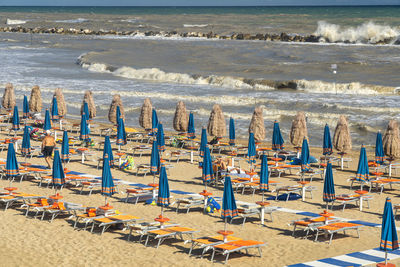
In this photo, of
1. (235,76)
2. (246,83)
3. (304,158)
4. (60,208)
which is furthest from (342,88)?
(60,208)

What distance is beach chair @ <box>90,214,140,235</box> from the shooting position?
13.5 m

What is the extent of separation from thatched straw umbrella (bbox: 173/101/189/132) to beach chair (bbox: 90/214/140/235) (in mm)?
9800

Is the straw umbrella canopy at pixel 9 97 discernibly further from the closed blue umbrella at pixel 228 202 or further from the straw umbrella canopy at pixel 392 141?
the closed blue umbrella at pixel 228 202

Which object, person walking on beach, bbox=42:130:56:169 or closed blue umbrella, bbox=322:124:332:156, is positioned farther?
closed blue umbrella, bbox=322:124:332:156

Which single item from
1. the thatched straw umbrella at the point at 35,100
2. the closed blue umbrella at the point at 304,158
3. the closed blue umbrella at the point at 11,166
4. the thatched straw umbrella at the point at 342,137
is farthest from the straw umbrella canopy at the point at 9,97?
the thatched straw umbrella at the point at 342,137

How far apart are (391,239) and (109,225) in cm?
591

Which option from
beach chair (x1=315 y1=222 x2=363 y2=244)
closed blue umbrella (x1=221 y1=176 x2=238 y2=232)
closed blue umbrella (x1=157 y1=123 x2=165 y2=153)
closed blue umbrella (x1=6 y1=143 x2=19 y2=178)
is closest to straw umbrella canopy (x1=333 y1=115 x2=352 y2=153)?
closed blue umbrella (x1=157 y1=123 x2=165 y2=153)

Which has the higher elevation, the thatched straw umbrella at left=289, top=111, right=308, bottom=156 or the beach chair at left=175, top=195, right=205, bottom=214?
the thatched straw umbrella at left=289, top=111, right=308, bottom=156

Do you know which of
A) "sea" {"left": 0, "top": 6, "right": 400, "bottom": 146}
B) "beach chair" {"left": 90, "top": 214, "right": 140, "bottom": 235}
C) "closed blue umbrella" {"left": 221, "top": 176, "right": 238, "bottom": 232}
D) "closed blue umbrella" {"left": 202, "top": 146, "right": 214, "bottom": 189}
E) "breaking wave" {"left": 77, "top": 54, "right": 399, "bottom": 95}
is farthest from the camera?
"breaking wave" {"left": 77, "top": 54, "right": 399, "bottom": 95}

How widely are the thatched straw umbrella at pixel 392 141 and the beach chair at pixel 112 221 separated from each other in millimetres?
8862

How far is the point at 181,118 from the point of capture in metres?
23.5

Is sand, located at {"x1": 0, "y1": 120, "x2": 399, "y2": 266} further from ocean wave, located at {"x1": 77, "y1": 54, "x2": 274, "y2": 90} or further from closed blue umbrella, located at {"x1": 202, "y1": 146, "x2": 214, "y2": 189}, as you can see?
ocean wave, located at {"x1": 77, "y1": 54, "x2": 274, "y2": 90}

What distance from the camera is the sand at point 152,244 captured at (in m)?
11.9


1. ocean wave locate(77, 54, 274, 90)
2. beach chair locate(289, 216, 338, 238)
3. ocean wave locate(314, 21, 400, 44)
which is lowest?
ocean wave locate(77, 54, 274, 90)
